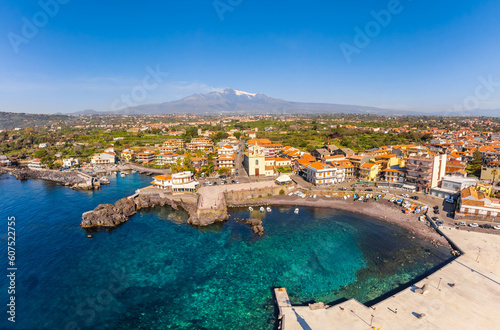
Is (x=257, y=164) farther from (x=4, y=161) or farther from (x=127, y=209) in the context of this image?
(x=4, y=161)

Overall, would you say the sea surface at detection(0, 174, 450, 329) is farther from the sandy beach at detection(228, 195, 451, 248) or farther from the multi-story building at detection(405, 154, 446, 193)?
the multi-story building at detection(405, 154, 446, 193)

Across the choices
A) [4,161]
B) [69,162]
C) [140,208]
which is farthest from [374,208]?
[4,161]

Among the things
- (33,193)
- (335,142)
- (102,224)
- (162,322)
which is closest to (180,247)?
(162,322)

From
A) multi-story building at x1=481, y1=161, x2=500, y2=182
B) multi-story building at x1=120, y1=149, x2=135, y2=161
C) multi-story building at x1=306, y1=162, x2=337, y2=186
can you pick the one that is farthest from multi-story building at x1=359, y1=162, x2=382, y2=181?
multi-story building at x1=120, y1=149, x2=135, y2=161

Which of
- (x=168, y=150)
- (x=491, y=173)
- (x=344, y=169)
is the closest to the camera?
(x=491, y=173)

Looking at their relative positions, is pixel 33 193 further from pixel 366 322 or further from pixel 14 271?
pixel 366 322

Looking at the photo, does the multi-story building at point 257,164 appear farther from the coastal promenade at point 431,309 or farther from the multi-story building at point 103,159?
the multi-story building at point 103,159
